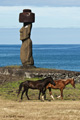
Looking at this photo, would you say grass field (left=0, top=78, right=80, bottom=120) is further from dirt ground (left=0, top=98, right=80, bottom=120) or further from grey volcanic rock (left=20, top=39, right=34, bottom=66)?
grey volcanic rock (left=20, top=39, right=34, bottom=66)

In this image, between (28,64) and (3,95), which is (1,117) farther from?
(28,64)

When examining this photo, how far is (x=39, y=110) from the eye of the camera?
17734mm

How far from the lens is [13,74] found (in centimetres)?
3331

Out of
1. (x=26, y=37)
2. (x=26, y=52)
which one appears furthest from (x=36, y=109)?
(x=26, y=37)

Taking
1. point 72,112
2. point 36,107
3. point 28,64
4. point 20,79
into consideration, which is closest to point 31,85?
point 36,107

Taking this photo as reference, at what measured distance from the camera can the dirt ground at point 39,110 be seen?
15992mm

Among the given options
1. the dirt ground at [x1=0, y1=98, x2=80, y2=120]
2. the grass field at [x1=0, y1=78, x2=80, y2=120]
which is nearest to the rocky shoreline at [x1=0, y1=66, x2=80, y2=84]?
the grass field at [x1=0, y1=78, x2=80, y2=120]

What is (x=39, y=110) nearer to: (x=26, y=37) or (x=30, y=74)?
(x=30, y=74)

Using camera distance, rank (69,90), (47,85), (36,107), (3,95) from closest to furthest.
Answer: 1. (36,107)
2. (47,85)
3. (3,95)
4. (69,90)

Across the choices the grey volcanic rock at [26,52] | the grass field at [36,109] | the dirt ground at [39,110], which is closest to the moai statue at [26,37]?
the grey volcanic rock at [26,52]

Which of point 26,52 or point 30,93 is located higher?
point 26,52

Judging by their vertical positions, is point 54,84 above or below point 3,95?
above

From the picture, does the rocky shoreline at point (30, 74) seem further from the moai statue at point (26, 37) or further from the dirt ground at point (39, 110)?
the dirt ground at point (39, 110)

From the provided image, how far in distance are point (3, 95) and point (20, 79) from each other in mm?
7747
